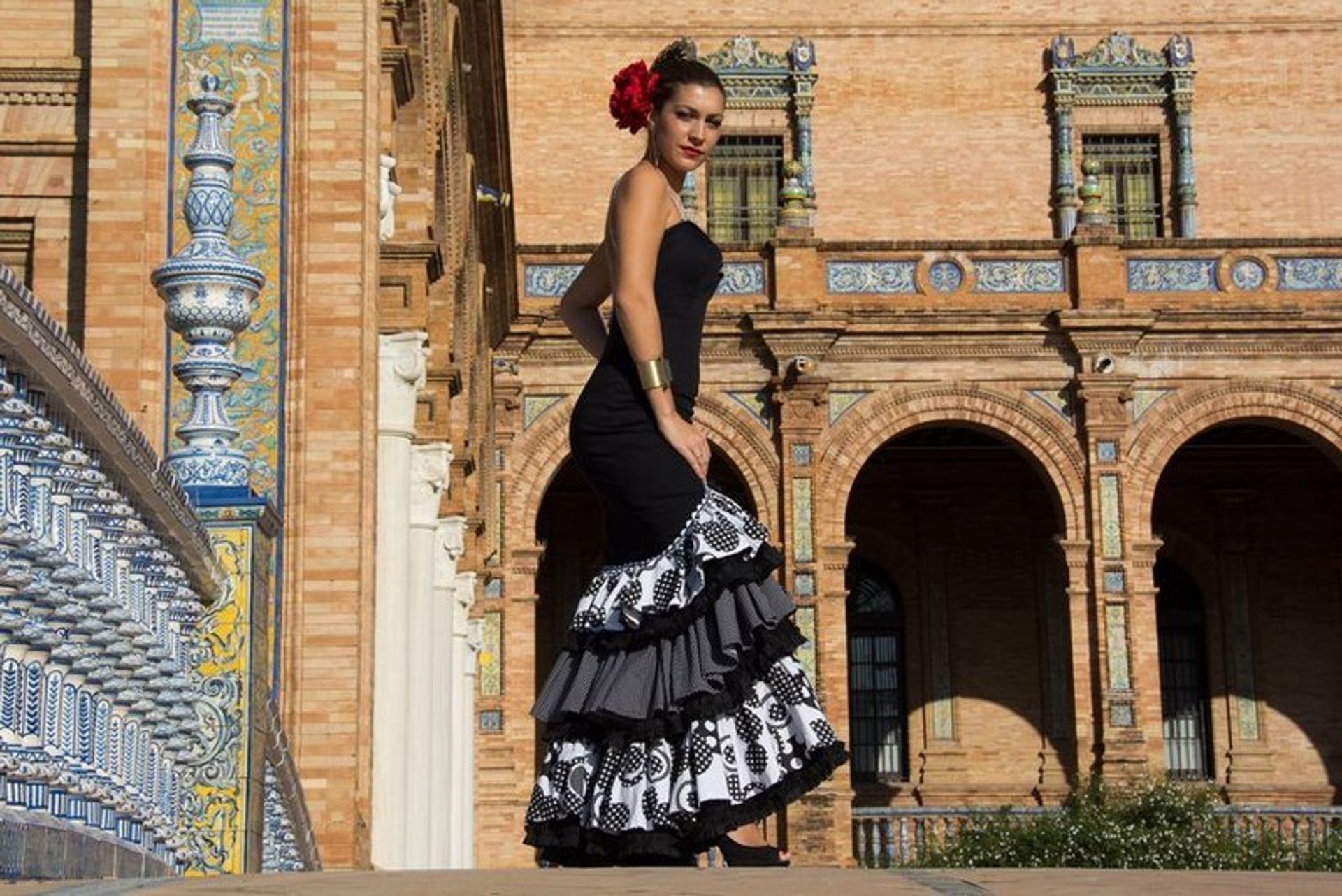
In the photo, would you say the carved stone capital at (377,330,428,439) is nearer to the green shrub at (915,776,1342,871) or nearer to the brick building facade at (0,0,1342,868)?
the brick building facade at (0,0,1342,868)

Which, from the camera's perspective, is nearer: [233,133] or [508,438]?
[233,133]

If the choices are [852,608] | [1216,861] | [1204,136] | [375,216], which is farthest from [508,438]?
[375,216]

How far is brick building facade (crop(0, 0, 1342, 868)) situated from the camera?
25.8 m

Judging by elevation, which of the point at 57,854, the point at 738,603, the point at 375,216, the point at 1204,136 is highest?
the point at 1204,136

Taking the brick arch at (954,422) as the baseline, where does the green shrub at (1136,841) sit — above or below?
below

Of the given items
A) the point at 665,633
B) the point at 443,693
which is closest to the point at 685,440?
the point at 665,633

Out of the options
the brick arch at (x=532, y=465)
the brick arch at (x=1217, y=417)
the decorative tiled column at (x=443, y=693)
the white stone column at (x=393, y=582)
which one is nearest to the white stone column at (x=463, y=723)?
the decorative tiled column at (x=443, y=693)

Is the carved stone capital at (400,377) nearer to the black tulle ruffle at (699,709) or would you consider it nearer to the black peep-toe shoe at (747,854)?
the black tulle ruffle at (699,709)

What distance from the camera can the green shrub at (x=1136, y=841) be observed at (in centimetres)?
2216

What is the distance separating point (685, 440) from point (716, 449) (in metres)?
20.8

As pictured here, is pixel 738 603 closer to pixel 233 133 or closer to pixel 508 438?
pixel 233 133

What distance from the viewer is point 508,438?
26.7 meters

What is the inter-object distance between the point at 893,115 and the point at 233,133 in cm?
2138

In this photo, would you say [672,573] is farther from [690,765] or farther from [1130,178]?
[1130,178]
